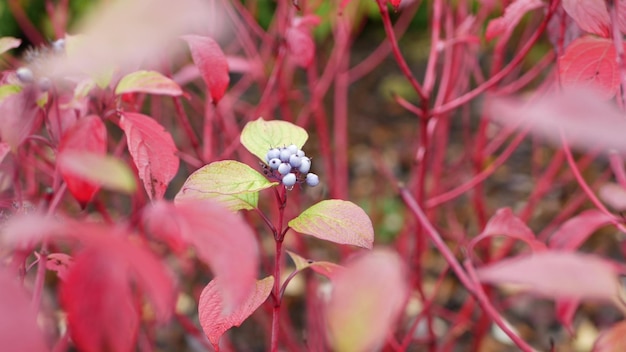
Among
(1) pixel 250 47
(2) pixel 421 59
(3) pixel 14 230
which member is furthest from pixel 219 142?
(2) pixel 421 59

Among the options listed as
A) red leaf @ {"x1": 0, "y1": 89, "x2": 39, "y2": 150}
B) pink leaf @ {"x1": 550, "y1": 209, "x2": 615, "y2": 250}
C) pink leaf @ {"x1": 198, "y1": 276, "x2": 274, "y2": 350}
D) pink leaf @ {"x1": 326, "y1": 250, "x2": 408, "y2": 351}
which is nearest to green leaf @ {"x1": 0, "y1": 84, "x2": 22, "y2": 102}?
red leaf @ {"x1": 0, "y1": 89, "x2": 39, "y2": 150}

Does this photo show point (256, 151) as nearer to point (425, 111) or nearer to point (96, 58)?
point (96, 58)

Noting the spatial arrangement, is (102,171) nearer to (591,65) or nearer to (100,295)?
(100,295)

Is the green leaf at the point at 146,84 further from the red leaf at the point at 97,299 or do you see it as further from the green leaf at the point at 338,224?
the red leaf at the point at 97,299

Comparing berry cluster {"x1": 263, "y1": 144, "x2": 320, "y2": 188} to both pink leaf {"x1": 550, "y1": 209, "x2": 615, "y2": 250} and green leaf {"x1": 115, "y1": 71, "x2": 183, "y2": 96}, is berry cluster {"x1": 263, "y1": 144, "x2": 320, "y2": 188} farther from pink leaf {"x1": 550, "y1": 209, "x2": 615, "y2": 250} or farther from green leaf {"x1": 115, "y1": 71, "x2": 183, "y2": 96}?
pink leaf {"x1": 550, "y1": 209, "x2": 615, "y2": 250}

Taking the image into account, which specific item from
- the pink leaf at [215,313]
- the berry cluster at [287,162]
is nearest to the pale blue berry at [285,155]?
the berry cluster at [287,162]
